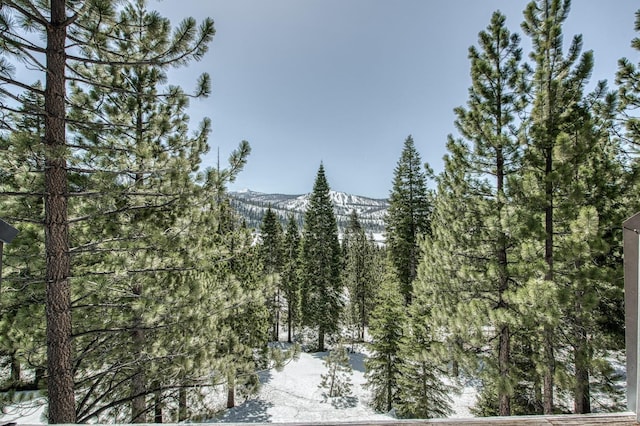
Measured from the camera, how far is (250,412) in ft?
42.9

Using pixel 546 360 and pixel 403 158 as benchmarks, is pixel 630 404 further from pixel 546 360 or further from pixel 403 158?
pixel 403 158

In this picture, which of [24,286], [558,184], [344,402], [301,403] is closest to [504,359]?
[558,184]

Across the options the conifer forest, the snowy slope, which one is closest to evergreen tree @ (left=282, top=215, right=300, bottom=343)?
the snowy slope

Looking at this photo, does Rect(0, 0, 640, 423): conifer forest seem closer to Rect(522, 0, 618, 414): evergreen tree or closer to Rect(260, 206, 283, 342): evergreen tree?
Rect(522, 0, 618, 414): evergreen tree

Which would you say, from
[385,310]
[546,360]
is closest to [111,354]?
[546,360]

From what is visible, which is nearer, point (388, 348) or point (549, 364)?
point (549, 364)

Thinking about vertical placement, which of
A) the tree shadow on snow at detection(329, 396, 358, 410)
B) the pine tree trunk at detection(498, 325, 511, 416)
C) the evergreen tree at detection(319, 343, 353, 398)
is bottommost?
the tree shadow on snow at detection(329, 396, 358, 410)

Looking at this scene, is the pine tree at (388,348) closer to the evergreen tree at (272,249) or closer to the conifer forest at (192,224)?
the conifer forest at (192,224)

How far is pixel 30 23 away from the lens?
10.4ft

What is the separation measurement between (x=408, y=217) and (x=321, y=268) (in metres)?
7.96

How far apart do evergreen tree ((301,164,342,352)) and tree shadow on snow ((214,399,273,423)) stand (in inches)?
335

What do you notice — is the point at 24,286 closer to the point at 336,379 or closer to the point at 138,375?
the point at 138,375

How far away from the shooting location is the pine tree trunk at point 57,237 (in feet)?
10.7

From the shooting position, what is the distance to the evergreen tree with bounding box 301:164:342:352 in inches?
875
